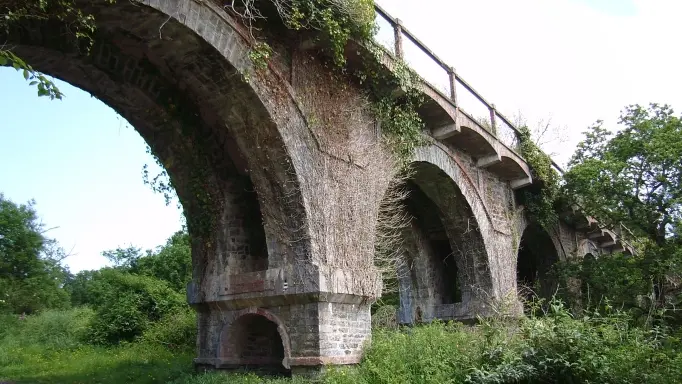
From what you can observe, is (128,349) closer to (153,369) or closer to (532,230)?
(153,369)

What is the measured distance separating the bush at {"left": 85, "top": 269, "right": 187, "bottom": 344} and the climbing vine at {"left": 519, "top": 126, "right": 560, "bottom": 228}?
9736mm

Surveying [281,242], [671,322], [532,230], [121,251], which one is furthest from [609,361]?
[121,251]

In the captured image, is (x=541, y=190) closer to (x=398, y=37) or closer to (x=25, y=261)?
(x=398, y=37)

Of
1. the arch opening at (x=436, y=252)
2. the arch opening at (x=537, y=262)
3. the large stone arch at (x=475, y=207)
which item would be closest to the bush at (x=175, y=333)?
the arch opening at (x=436, y=252)

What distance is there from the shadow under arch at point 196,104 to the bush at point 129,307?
26.6ft

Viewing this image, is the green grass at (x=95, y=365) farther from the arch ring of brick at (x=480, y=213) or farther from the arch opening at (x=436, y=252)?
the arch ring of brick at (x=480, y=213)

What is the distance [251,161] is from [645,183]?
32.8ft

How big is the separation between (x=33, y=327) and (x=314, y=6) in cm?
1583

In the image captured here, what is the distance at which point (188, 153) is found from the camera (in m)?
8.73

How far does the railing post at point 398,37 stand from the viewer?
32.6ft

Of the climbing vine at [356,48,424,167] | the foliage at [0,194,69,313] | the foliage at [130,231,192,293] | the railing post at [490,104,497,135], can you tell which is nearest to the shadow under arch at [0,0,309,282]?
the climbing vine at [356,48,424,167]

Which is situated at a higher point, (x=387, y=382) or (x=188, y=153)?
(x=188, y=153)

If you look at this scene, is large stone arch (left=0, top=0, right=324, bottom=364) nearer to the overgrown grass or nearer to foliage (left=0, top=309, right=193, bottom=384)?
the overgrown grass

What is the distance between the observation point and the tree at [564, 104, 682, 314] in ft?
43.9
